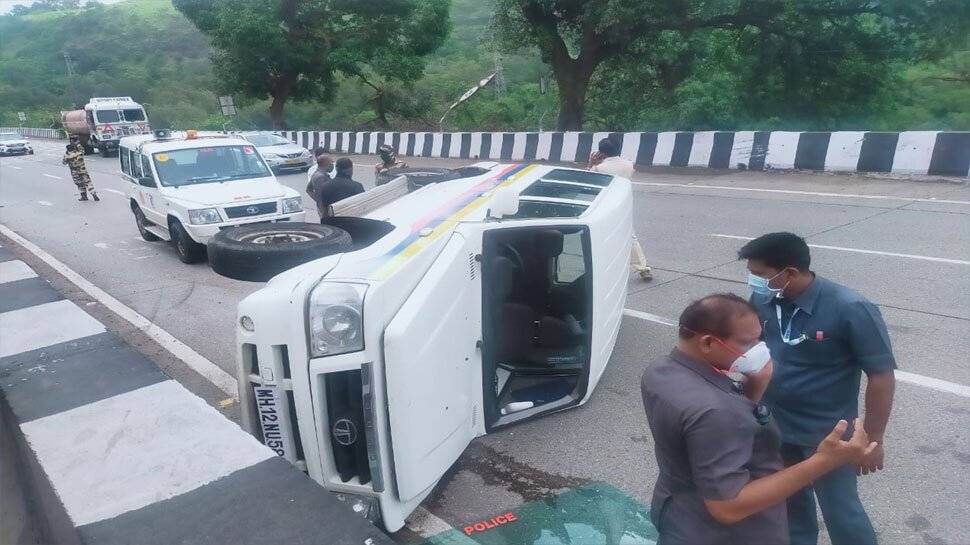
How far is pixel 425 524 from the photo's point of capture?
3.79m

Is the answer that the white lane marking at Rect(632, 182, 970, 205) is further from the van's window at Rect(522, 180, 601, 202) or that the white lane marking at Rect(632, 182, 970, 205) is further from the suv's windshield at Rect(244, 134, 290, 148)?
the suv's windshield at Rect(244, 134, 290, 148)

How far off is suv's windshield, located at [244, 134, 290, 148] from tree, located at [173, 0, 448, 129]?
42.1ft

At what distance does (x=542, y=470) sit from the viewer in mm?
4285

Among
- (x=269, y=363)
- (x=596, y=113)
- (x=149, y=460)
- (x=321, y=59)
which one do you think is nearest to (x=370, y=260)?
(x=269, y=363)

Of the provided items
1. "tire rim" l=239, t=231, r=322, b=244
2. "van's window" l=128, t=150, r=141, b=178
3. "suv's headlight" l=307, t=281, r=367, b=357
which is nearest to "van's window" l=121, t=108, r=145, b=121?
"van's window" l=128, t=150, r=141, b=178

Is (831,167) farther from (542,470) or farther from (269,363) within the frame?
(269,363)

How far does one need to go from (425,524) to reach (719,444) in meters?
2.17

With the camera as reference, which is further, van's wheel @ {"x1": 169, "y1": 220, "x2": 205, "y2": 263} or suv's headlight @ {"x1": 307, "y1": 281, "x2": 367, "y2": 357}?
van's wheel @ {"x1": 169, "y1": 220, "x2": 205, "y2": 263}

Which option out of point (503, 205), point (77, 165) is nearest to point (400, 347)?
point (503, 205)

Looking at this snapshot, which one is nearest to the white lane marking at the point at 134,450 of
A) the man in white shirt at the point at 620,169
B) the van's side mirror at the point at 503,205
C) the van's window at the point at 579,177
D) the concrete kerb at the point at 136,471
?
the concrete kerb at the point at 136,471

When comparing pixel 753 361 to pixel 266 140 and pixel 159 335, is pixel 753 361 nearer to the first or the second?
pixel 159 335

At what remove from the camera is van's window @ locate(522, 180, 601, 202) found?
517 centimetres

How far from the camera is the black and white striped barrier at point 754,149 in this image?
13023mm

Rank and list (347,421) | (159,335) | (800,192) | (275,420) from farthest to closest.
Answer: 1. (800,192)
2. (159,335)
3. (275,420)
4. (347,421)
